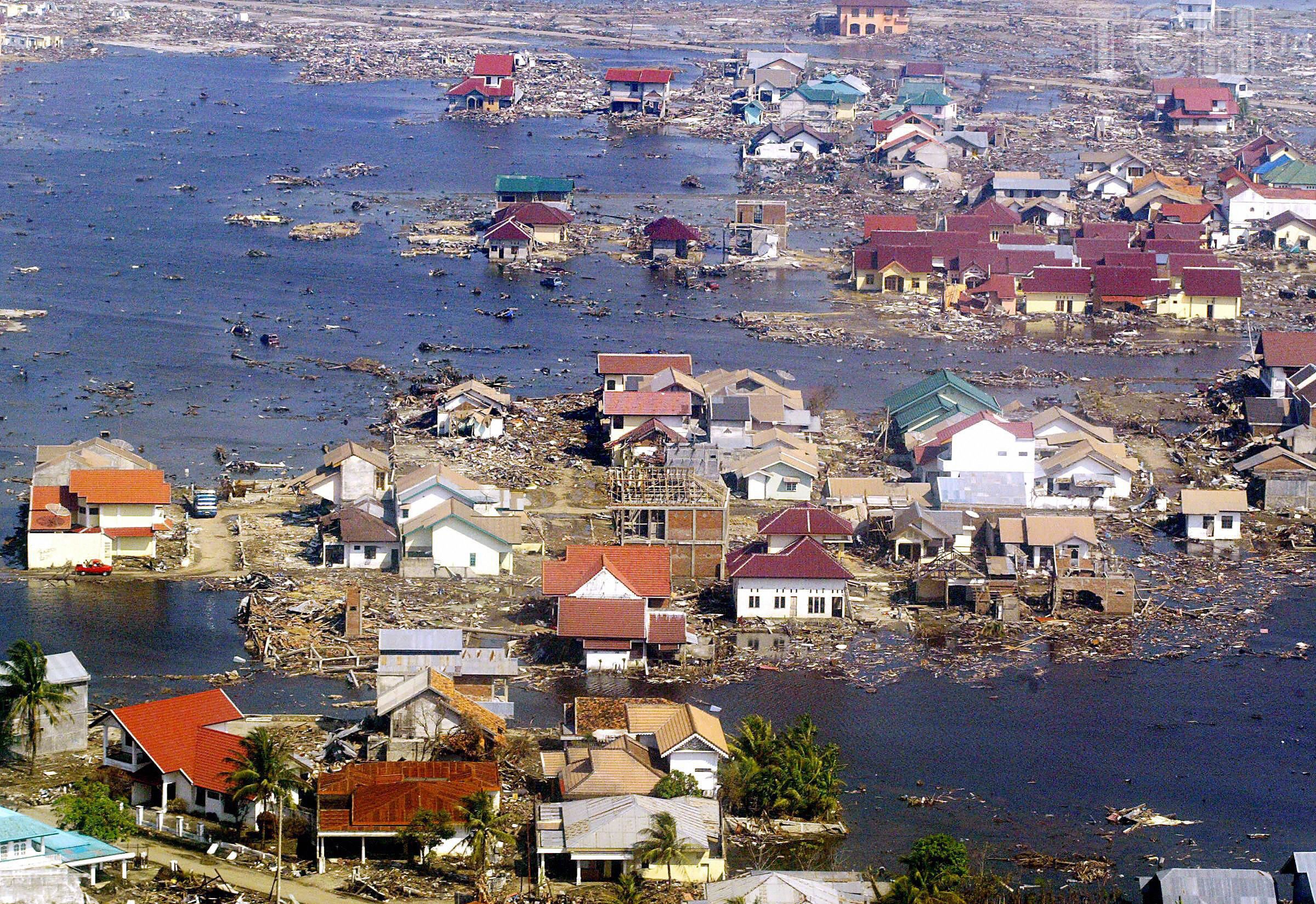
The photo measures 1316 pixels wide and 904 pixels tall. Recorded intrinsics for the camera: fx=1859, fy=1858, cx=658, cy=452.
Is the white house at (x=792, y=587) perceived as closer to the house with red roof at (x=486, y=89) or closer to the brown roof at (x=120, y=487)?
the brown roof at (x=120, y=487)

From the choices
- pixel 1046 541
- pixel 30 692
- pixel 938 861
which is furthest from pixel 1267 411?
pixel 30 692

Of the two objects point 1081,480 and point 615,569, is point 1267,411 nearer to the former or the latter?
point 1081,480

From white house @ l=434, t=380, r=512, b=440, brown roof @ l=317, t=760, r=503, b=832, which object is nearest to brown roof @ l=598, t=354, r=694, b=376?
white house @ l=434, t=380, r=512, b=440

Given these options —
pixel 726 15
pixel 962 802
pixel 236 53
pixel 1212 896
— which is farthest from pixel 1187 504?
pixel 726 15

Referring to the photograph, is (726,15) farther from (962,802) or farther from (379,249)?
(962,802)

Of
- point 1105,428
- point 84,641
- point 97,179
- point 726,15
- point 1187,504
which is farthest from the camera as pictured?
point 726,15

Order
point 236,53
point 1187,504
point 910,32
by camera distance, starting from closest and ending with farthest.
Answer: point 1187,504, point 236,53, point 910,32

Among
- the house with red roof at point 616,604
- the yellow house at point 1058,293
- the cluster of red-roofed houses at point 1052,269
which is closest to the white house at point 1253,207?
the cluster of red-roofed houses at point 1052,269
